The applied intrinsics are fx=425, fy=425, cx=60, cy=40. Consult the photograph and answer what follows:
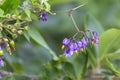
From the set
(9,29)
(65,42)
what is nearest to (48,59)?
(65,42)

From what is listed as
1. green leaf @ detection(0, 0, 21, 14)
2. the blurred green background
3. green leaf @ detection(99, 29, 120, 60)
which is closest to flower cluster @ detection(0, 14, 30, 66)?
green leaf @ detection(0, 0, 21, 14)

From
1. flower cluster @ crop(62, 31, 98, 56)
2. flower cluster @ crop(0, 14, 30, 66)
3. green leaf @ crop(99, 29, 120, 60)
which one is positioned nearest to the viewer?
flower cluster @ crop(0, 14, 30, 66)

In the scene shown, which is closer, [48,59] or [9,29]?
[9,29]

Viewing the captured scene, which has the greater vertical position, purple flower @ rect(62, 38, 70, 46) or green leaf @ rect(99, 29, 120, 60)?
green leaf @ rect(99, 29, 120, 60)

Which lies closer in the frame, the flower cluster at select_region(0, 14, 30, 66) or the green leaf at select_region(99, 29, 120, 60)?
the flower cluster at select_region(0, 14, 30, 66)

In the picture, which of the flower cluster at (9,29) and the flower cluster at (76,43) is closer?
the flower cluster at (9,29)

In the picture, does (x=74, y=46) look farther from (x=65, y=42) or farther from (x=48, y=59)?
(x=48, y=59)

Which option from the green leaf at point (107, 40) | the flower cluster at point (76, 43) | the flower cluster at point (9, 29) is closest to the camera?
the flower cluster at point (9, 29)

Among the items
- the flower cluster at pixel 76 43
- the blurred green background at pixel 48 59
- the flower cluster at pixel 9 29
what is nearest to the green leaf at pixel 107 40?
the blurred green background at pixel 48 59

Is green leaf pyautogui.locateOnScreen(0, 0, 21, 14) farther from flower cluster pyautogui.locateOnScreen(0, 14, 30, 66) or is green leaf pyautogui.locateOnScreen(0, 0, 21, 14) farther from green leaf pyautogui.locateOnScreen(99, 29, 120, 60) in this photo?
green leaf pyautogui.locateOnScreen(99, 29, 120, 60)

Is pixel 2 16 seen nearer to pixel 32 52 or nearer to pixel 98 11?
pixel 32 52

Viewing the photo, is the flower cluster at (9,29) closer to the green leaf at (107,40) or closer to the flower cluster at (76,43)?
the flower cluster at (76,43)

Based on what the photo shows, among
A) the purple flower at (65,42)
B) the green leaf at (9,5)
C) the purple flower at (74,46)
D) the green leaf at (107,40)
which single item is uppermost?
the green leaf at (107,40)
